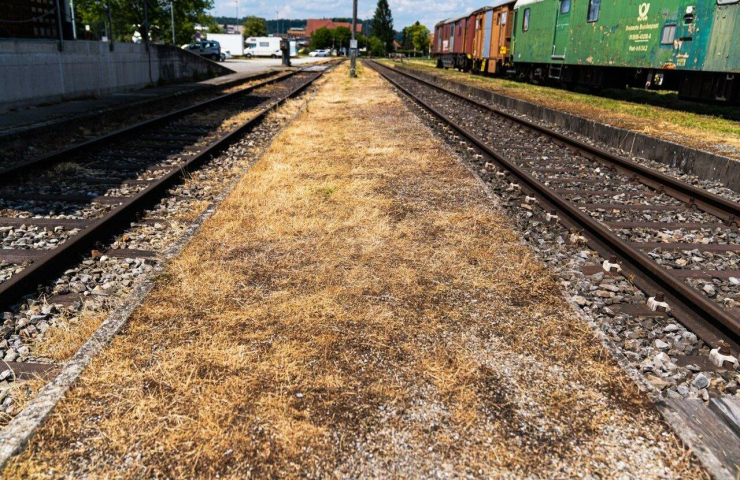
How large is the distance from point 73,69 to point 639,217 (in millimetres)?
14581

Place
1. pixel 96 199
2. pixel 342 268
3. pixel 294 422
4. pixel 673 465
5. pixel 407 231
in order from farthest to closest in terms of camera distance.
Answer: pixel 96 199, pixel 407 231, pixel 342 268, pixel 294 422, pixel 673 465

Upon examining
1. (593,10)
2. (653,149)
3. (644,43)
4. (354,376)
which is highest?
(593,10)

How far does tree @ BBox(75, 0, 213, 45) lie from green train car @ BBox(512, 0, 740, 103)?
16993 mm

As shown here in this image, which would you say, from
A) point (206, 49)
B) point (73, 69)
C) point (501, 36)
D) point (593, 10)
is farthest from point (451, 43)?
point (73, 69)

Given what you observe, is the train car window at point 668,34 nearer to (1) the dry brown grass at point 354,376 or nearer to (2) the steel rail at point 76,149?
(1) the dry brown grass at point 354,376

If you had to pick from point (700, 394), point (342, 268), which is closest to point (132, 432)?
point (342, 268)

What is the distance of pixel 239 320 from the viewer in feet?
11.2

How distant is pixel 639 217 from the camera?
227 inches

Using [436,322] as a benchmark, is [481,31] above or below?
above

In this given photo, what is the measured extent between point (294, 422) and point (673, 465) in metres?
1.66

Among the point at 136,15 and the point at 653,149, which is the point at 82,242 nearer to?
the point at 653,149

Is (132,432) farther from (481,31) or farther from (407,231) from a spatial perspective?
(481,31)

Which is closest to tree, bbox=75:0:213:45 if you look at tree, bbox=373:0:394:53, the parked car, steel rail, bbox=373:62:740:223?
the parked car

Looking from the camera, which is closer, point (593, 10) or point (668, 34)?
point (668, 34)
